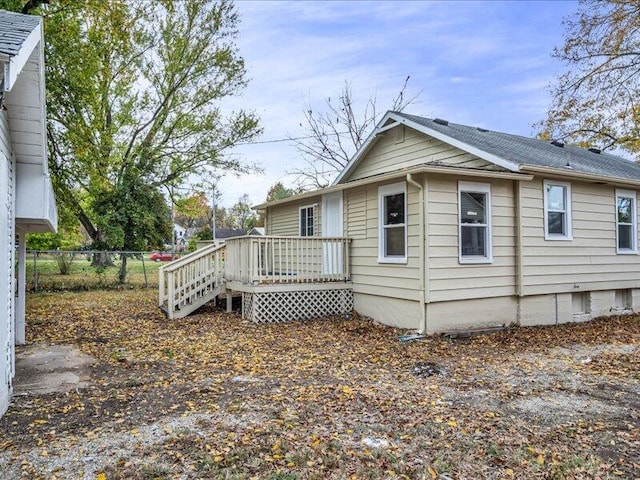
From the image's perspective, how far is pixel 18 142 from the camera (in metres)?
5.20

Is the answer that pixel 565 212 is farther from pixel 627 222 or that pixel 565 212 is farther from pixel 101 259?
pixel 101 259

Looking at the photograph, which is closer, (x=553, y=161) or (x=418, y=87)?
(x=553, y=161)

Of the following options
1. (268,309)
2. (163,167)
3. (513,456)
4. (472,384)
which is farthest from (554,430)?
(163,167)

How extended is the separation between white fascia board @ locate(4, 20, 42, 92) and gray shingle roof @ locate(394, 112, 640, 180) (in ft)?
24.7

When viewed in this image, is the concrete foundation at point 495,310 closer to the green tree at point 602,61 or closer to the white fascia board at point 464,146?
the white fascia board at point 464,146

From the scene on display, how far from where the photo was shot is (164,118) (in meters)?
19.1

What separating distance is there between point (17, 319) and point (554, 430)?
8300 millimetres

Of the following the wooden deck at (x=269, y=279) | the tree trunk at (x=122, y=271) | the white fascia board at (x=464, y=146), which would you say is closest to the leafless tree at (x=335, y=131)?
the tree trunk at (x=122, y=271)

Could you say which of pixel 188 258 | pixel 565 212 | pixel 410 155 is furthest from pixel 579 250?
pixel 188 258

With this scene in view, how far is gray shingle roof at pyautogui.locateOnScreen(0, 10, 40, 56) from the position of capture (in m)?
3.21

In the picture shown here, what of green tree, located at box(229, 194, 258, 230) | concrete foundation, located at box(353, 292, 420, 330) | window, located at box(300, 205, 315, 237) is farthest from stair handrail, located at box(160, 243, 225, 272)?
green tree, located at box(229, 194, 258, 230)

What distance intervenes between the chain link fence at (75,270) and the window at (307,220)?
290 inches

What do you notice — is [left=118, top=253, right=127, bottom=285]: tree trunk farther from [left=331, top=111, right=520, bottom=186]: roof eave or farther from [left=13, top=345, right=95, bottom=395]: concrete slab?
[left=13, top=345, right=95, bottom=395]: concrete slab

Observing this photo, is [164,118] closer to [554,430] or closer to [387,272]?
[387,272]
